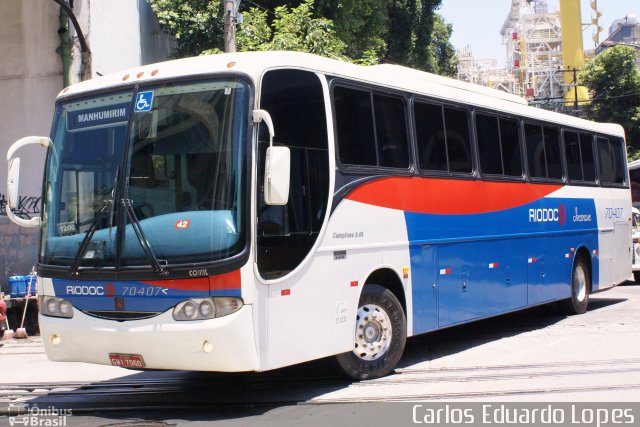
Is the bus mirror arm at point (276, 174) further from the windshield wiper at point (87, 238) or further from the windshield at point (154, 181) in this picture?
the windshield wiper at point (87, 238)

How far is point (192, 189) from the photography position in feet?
23.2

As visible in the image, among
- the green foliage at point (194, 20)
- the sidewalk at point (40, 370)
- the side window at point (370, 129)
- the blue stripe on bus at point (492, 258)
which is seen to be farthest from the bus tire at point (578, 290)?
the green foliage at point (194, 20)

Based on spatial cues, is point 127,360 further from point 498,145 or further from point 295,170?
point 498,145

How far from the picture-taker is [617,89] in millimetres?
38438

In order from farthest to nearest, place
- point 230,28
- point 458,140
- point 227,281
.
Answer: point 230,28
point 458,140
point 227,281

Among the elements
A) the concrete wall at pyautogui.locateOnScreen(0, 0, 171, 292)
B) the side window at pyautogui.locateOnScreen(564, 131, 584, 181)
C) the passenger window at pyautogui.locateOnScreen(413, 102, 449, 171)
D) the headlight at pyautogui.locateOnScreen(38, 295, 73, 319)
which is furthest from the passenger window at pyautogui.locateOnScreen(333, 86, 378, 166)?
the concrete wall at pyautogui.locateOnScreen(0, 0, 171, 292)

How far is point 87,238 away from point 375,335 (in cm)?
315

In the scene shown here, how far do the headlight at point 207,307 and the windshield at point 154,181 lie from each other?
35 centimetres

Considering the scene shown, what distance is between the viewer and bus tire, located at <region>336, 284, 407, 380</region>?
8398mm

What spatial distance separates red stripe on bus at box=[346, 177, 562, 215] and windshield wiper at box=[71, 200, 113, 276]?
7.84 ft

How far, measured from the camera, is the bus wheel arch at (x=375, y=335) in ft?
27.5

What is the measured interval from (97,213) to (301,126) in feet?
6.71

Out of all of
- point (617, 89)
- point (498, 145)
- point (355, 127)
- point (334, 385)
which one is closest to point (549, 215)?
point (498, 145)

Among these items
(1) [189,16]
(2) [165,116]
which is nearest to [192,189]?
(2) [165,116]
